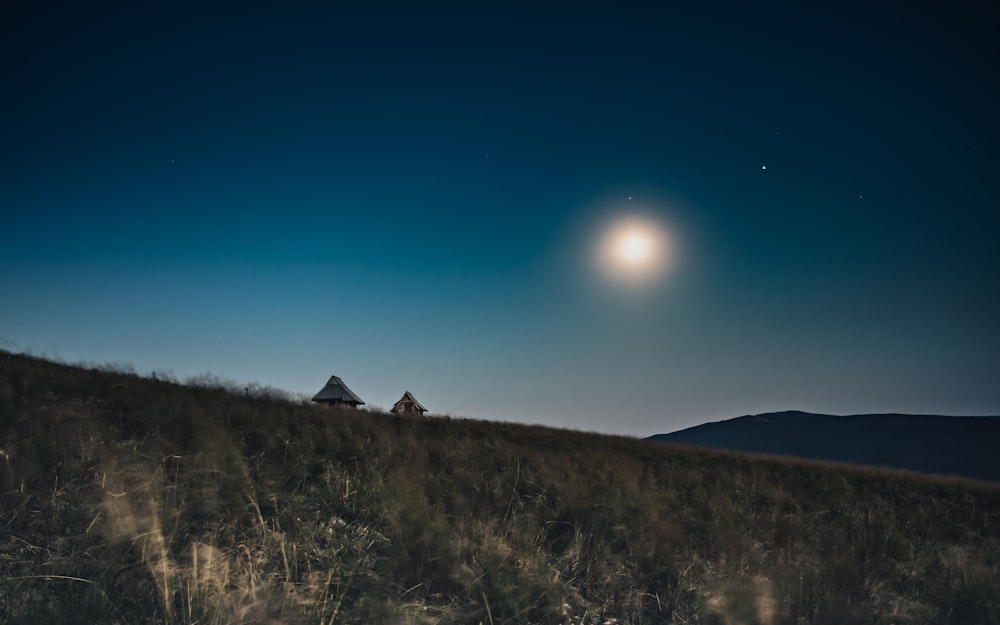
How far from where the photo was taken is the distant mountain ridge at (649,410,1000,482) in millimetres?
64438

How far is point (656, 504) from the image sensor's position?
628 centimetres

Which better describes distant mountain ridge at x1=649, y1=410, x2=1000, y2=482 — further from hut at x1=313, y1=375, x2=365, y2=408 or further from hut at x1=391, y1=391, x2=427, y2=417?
hut at x1=313, y1=375, x2=365, y2=408

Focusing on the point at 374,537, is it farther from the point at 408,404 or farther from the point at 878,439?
the point at 878,439

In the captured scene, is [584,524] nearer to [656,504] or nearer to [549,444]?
[656,504]

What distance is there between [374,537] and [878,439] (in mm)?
89737

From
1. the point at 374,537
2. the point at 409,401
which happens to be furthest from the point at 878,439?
the point at 374,537

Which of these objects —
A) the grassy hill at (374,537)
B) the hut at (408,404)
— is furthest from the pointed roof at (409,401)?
the grassy hill at (374,537)

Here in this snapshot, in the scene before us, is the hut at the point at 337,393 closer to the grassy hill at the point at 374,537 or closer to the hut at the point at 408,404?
the hut at the point at 408,404

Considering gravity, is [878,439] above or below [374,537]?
above

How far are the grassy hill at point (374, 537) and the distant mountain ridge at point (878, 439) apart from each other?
5411 centimetres

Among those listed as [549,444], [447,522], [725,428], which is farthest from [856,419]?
[447,522]

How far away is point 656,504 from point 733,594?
6.52 ft

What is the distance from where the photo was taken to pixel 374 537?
439cm

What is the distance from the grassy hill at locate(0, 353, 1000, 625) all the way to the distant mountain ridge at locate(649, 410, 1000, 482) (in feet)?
178
